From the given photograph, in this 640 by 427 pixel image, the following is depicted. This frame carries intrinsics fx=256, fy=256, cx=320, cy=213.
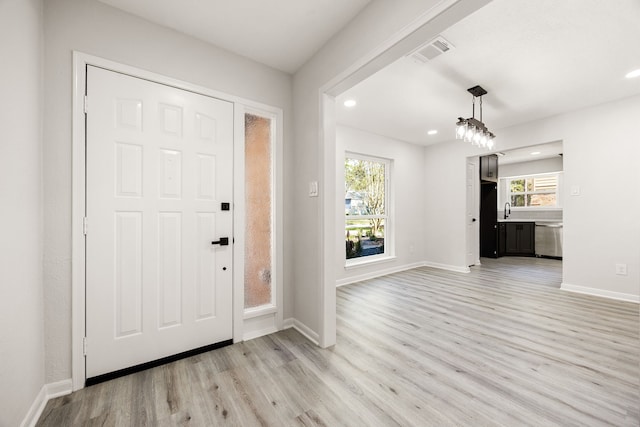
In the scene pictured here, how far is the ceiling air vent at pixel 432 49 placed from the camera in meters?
2.12

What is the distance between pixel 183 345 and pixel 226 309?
1.30 feet

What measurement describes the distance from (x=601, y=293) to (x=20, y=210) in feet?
19.4

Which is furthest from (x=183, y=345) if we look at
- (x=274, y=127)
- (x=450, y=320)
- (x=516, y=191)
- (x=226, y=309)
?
(x=516, y=191)

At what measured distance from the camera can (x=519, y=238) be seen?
22.3ft

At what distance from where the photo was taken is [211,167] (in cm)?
217

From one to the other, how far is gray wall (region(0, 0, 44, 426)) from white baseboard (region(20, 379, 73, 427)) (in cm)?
4

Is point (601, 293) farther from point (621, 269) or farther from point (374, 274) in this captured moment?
point (374, 274)

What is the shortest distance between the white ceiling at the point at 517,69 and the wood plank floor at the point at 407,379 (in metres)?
2.59

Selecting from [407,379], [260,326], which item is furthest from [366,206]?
[407,379]

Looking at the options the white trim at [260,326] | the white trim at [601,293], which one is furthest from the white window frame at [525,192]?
the white trim at [260,326]

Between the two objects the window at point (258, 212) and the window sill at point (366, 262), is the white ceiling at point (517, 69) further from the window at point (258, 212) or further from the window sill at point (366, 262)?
the window sill at point (366, 262)

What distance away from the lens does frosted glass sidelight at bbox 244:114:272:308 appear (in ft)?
7.96

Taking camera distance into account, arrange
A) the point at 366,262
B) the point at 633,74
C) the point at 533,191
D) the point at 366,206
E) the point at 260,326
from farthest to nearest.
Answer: the point at 533,191
the point at 366,206
the point at 366,262
the point at 633,74
the point at 260,326

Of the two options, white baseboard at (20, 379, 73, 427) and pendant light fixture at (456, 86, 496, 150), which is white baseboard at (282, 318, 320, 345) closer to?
white baseboard at (20, 379, 73, 427)
